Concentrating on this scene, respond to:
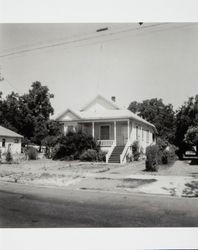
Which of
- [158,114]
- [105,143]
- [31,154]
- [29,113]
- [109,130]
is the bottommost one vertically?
[31,154]

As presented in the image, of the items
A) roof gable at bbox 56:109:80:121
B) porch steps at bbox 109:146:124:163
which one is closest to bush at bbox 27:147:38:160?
roof gable at bbox 56:109:80:121

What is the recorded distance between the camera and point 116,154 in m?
23.8

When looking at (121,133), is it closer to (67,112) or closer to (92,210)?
(67,112)

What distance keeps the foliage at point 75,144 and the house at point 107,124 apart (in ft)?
3.36

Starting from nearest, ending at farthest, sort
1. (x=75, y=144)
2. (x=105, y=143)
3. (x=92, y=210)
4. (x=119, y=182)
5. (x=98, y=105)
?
(x=92, y=210) < (x=119, y=182) < (x=75, y=144) < (x=105, y=143) < (x=98, y=105)

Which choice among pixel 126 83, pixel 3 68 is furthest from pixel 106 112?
pixel 3 68

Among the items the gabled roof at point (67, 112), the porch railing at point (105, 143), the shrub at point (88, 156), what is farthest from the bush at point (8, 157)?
the porch railing at point (105, 143)

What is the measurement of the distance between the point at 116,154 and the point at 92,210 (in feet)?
50.8

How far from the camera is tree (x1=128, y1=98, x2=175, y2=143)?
52.2 meters

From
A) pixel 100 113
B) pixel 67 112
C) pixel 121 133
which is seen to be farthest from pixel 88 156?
pixel 100 113

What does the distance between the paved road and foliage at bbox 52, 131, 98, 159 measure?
13.7m

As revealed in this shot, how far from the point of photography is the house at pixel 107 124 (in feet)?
84.5

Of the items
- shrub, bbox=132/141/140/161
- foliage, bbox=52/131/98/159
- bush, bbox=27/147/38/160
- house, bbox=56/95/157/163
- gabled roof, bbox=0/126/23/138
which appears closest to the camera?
foliage, bbox=52/131/98/159

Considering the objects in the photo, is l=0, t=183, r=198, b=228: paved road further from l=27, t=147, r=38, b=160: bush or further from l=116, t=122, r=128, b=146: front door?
l=116, t=122, r=128, b=146: front door
